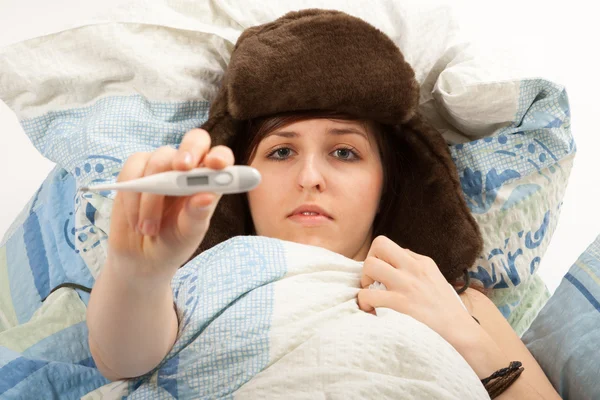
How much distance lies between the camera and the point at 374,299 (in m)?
1.22

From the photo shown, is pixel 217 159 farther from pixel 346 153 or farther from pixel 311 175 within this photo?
pixel 346 153

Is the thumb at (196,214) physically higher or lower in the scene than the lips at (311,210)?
higher

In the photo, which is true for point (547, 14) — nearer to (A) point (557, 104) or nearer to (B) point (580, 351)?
(A) point (557, 104)

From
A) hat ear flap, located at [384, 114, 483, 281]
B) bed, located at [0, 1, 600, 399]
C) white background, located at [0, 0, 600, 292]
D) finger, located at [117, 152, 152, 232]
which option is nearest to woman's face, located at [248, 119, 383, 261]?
hat ear flap, located at [384, 114, 483, 281]

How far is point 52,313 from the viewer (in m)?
1.42

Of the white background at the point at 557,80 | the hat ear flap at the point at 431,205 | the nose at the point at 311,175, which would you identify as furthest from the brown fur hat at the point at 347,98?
the white background at the point at 557,80

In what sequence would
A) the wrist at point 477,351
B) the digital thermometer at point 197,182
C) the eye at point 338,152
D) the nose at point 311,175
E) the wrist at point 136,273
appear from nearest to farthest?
the digital thermometer at point 197,182
the wrist at point 136,273
the wrist at point 477,351
the nose at point 311,175
the eye at point 338,152

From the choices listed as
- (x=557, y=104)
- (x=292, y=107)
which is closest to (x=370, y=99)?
(x=292, y=107)

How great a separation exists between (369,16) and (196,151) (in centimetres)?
92

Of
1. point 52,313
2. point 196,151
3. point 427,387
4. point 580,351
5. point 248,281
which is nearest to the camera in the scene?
point 196,151

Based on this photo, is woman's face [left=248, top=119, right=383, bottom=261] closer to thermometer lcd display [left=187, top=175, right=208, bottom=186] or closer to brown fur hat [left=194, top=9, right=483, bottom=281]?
brown fur hat [left=194, top=9, right=483, bottom=281]

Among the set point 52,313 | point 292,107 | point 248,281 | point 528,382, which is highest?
point 292,107

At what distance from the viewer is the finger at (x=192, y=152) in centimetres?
85

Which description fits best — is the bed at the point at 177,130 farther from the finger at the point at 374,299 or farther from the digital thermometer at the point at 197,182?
the digital thermometer at the point at 197,182
